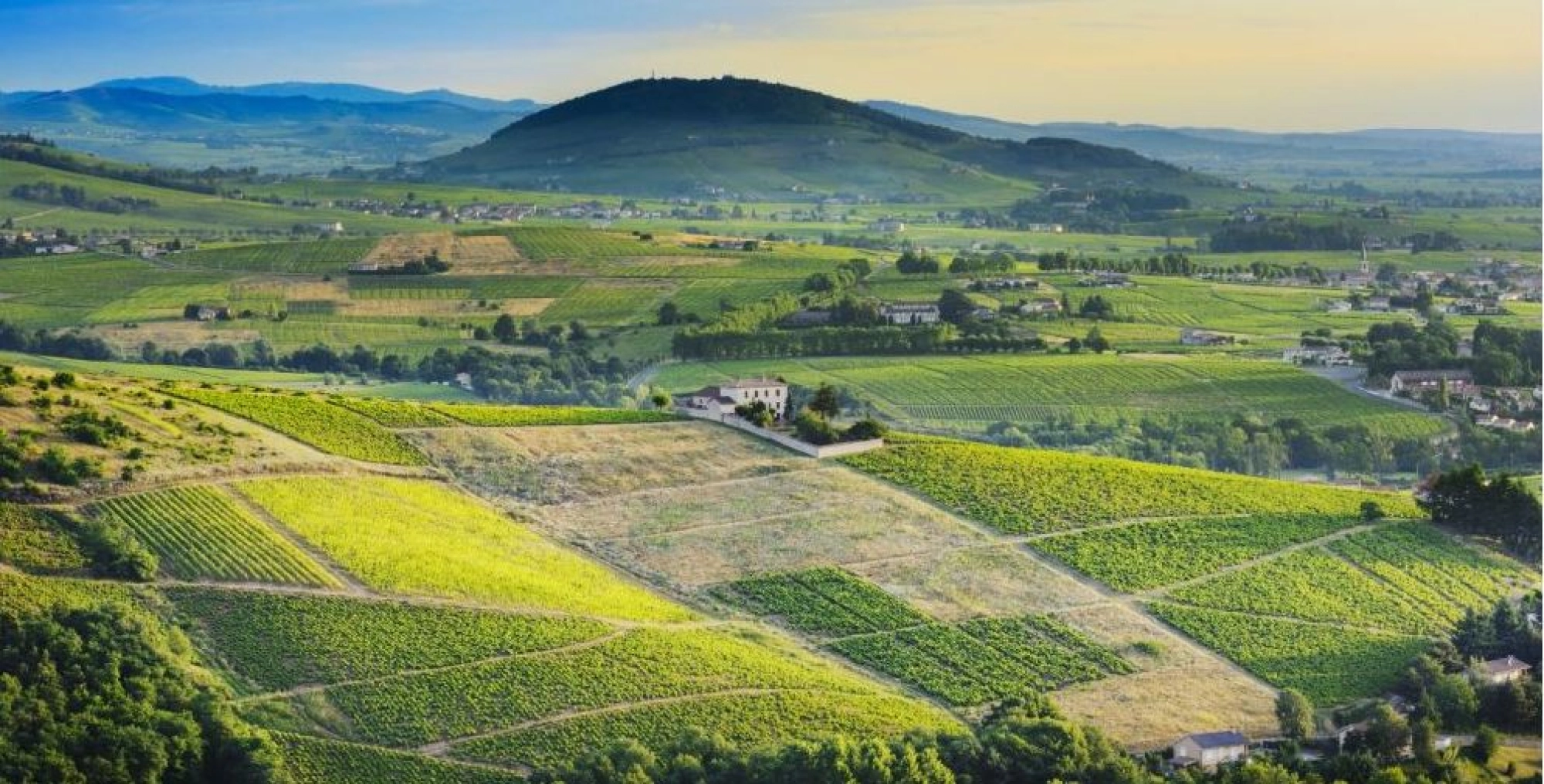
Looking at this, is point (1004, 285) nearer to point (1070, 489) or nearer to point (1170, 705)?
point (1070, 489)

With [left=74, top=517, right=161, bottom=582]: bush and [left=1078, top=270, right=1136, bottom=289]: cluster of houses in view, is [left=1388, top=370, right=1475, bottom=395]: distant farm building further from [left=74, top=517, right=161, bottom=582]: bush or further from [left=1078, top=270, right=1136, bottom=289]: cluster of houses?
[left=74, top=517, right=161, bottom=582]: bush

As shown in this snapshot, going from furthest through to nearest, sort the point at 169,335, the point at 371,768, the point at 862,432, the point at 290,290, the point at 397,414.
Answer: the point at 290,290
the point at 169,335
the point at 862,432
the point at 397,414
the point at 371,768

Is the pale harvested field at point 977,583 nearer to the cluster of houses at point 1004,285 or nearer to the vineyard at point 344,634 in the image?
the vineyard at point 344,634

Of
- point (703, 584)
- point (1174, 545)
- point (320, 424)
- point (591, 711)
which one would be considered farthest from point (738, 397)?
point (591, 711)

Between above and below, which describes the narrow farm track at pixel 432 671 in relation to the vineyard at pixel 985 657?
above

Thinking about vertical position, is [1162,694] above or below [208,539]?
below

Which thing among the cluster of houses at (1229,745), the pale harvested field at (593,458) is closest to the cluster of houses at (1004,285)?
the pale harvested field at (593,458)

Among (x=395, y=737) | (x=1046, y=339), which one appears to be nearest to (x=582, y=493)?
(x=395, y=737)
